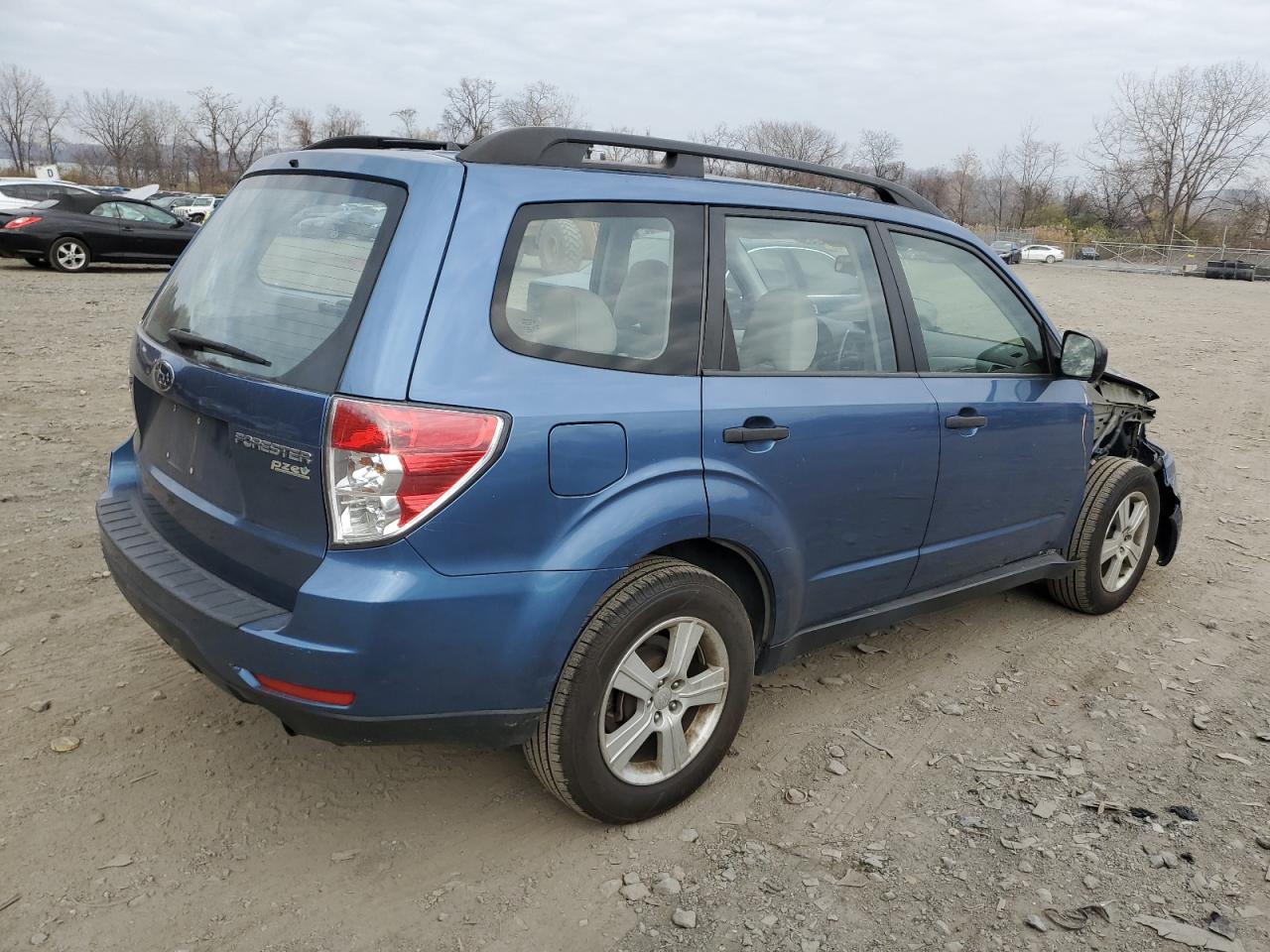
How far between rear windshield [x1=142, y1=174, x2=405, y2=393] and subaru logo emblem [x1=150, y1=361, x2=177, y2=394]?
7 cm

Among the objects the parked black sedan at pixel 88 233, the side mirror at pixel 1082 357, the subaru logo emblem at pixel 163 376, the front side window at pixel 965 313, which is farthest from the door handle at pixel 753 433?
the parked black sedan at pixel 88 233

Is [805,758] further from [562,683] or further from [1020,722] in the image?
[562,683]

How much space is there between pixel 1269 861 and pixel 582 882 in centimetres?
199

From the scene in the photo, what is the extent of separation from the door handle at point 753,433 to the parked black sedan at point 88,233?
52.6 ft

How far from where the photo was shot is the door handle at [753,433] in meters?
2.87

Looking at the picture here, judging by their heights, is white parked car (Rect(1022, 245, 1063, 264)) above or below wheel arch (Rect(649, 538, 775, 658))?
above

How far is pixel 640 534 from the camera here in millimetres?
2654

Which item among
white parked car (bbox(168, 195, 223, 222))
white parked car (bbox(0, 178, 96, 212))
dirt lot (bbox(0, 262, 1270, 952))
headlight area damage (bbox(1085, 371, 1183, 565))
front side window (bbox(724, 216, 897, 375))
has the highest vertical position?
white parked car (bbox(168, 195, 223, 222))

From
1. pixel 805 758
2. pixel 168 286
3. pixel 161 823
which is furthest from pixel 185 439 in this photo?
pixel 805 758

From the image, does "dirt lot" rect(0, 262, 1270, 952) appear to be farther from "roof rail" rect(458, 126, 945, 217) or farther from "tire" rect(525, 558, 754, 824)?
"roof rail" rect(458, 126, 945, 217)

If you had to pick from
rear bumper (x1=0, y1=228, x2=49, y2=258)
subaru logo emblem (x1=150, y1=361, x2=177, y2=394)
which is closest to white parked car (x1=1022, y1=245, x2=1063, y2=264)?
rear bumper (x1=0, y1=228, x2=49, y2=258)

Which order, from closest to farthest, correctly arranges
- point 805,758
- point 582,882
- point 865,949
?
point 865,949 < point 582,882 < point 805,758

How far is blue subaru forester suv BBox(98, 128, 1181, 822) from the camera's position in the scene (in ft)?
7.80

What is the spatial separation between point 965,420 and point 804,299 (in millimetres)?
804
